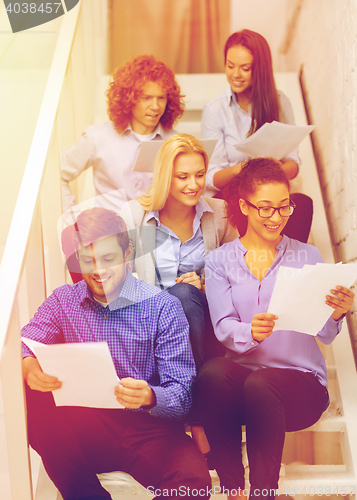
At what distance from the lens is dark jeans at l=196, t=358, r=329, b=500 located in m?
1.05

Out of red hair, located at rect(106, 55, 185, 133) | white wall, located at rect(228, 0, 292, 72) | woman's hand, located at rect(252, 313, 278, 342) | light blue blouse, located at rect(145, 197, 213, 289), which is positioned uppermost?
white wall, located at rect(228, 0, 292, 72)

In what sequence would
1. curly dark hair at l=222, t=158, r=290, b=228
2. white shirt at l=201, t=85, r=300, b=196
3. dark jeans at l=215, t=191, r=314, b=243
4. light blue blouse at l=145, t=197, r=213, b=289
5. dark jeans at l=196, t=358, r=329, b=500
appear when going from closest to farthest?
dark jeans at l=196, t=358, r=329, b=500 → curly dark hair at l=222, t=158, r=290, b=228 → light blue blouse at l=145, t=197, r=213, b=289 → dark jeans at l=215, t=191, r=314, b=243 → white shirt at l=201, t=85, r=300, b=196

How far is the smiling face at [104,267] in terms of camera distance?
1148 millimetres

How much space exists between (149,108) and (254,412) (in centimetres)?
119

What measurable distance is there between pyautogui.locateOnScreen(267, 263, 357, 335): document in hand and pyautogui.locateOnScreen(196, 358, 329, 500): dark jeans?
143 mm

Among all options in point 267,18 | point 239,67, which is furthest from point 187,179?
point 267,18

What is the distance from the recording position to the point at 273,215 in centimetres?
130

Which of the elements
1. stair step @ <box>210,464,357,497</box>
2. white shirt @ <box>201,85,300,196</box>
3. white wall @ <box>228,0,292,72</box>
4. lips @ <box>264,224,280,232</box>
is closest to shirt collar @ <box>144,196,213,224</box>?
lips @ <box>264,224,280,232</box>

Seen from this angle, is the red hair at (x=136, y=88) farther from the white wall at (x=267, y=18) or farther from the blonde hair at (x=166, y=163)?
the white wall at (x=267, y=18)

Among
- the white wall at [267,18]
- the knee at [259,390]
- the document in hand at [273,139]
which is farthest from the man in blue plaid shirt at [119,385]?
the white wall at [267,18]

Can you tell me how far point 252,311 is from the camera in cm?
126

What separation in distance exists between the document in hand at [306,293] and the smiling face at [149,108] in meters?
0.98

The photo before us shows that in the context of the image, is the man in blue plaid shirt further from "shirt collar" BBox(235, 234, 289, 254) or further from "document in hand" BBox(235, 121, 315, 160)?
"document in hand" BBox(235, 121, 315, 160)

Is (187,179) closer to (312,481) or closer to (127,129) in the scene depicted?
(127,129)
